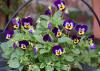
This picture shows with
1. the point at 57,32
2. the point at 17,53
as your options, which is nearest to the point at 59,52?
the point at 57,32

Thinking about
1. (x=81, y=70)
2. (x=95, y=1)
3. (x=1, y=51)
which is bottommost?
(x=81, y=70)

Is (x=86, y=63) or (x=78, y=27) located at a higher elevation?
(x=78, y=27)

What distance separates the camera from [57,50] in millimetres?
1612

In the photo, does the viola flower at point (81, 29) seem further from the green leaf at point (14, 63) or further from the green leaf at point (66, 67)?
the green leaf at point (14, 63)

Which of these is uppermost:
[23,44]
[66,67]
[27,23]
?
[27,23]

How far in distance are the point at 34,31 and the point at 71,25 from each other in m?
0.20

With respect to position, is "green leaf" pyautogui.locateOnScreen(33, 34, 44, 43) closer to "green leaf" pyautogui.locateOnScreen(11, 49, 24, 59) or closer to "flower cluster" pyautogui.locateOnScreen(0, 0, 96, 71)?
"flower cluster" pyautogui.locateOnScreen(0, 0, 96, 71)

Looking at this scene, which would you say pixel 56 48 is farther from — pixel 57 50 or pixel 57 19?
pixel 57 19

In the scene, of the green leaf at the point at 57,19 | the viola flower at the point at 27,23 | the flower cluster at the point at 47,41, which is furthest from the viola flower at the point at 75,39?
the viola flower at the point at 27,23

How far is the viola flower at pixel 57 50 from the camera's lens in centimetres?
161

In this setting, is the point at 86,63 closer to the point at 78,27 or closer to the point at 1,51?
the point at 78,27

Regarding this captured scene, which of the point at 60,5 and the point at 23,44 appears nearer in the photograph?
the point at 23,44

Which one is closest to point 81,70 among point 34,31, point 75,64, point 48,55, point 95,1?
point 75,64

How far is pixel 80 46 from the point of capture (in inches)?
70.6
